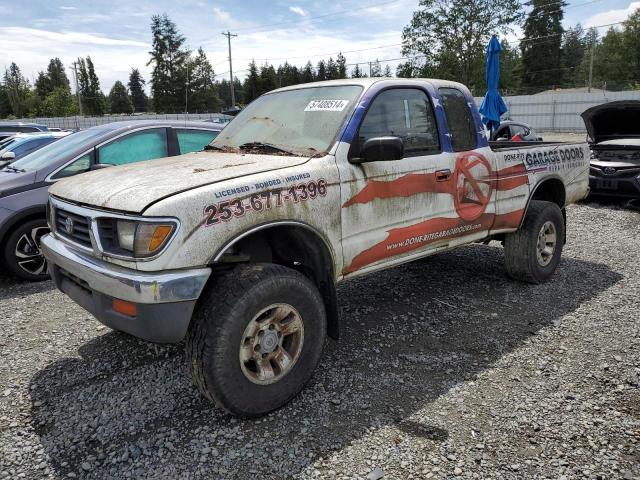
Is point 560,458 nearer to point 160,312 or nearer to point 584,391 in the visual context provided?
point 584,391

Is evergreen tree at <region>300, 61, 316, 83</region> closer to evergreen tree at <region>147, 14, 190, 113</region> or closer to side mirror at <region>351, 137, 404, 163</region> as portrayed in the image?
evergreen tree at <region>147, 14, 190, 113</region>

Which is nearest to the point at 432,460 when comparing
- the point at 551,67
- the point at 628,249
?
the point at 628,249

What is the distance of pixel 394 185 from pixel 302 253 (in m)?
0.82

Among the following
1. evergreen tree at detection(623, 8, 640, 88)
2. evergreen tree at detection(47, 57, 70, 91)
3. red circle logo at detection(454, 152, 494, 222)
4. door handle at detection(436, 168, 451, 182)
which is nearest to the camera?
door handle at detection(436, 168, 451, 182)

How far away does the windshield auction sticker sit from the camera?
3531mm

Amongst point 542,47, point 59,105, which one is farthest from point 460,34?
point 59,105

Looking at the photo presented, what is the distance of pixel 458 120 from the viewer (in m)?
4.23

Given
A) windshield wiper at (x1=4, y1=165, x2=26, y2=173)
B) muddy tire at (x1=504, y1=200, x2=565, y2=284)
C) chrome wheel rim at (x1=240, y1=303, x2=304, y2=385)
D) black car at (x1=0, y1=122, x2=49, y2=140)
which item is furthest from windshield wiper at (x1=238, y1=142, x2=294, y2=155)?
black car at (x1=0, y1=122, x2=49, y2=140)

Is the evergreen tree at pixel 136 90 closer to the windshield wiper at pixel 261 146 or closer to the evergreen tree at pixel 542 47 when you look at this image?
the evergreen tree at pixel 542 47

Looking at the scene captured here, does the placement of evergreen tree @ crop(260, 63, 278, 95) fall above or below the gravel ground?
above

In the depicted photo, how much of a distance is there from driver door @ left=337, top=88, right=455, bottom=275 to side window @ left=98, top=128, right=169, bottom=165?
133 inches

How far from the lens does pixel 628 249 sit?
652 cm

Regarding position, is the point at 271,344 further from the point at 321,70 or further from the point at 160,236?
the point at 321,70

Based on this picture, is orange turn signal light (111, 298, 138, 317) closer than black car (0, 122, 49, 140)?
Yes
